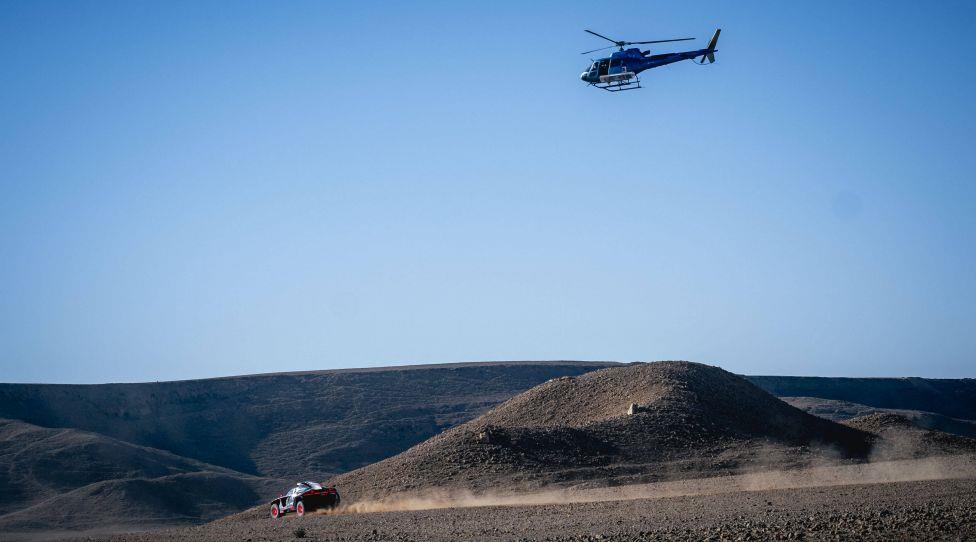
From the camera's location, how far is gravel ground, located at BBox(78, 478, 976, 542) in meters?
23.5

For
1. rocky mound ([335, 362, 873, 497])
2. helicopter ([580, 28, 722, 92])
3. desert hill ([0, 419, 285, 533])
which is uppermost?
helicopter ([580, 28, 722, 92])

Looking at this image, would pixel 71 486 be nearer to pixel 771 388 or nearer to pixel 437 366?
pixel 437 366

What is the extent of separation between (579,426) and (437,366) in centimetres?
6588

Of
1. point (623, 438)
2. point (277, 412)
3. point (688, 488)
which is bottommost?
point (688, 488)

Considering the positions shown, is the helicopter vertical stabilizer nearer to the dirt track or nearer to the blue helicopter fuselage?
the blue helicopter fuselage

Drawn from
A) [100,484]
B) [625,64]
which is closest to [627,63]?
[625,64]

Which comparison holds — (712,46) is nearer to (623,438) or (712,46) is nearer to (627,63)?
(627,63)

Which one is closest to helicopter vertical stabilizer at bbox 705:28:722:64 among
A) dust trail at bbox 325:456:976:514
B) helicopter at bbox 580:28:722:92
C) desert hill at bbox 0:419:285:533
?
helicopter at bbox 580:28:722:92

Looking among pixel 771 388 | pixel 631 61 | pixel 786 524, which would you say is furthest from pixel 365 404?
pixel 786 524

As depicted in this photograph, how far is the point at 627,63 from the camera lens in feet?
163

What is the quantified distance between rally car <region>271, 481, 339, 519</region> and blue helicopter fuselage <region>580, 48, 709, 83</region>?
2621 centimetres

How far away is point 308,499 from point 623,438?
17.6m

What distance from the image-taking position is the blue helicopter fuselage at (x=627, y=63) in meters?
49.8

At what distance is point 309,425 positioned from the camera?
301 ft
